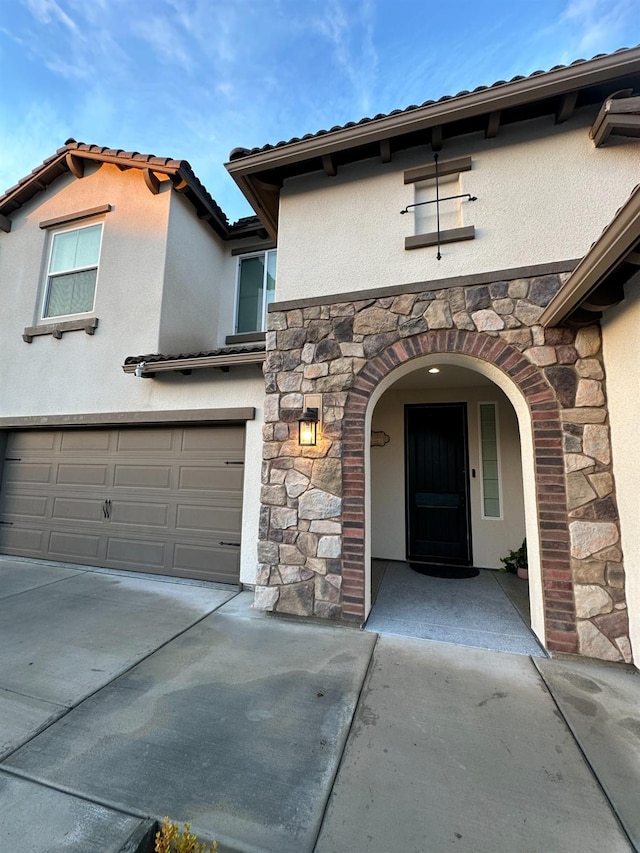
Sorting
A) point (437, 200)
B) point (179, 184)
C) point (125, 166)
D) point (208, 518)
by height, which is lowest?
point (208, 518)

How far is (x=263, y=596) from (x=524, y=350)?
3.63 m

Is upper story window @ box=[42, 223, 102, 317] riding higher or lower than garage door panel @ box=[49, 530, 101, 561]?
higher

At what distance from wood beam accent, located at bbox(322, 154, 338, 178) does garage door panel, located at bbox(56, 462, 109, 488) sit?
5.16 metres

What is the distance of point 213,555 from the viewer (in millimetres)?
4848

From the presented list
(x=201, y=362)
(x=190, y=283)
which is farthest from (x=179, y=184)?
(x=201, y=362)

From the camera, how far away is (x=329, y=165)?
4234 millimetres

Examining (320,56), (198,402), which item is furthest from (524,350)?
(320,56)

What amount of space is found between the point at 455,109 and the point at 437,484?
4740 millimetres

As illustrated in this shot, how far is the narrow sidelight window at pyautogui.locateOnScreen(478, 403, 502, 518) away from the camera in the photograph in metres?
5.53

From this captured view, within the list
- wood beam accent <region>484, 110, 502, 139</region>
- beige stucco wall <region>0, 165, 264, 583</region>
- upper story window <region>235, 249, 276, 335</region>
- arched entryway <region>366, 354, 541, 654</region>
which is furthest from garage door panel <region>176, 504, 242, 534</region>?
wood beam accent <region>484, 110, 502, 139</region>

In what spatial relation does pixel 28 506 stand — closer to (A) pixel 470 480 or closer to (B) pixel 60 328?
(B) pixel 60 328

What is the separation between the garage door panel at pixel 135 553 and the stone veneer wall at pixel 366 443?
6.65 ft

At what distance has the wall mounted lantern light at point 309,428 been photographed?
3884 mm

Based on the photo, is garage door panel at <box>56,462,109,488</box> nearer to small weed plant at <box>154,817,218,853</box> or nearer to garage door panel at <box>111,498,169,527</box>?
garage door panel at <box>111,498,169,527</box>
